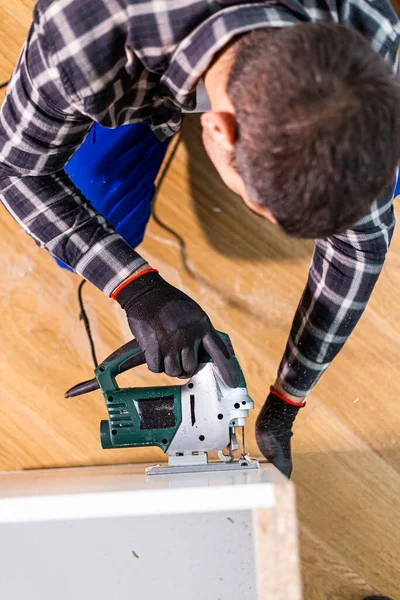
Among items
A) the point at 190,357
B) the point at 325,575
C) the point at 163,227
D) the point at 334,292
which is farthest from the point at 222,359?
the point at 325,575

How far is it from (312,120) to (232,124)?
7 cm

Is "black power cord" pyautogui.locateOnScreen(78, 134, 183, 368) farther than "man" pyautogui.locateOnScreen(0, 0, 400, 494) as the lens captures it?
Yes

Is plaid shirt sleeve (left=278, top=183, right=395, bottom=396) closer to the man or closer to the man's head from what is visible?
the man

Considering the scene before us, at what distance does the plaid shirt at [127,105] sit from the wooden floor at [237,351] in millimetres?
192

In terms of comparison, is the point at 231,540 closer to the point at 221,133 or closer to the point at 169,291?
the point at 169,291

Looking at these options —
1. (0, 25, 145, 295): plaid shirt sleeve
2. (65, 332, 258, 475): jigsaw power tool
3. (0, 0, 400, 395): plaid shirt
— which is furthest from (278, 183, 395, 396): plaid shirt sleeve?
(0, 25, 145, 295): plaid shirt sleeve

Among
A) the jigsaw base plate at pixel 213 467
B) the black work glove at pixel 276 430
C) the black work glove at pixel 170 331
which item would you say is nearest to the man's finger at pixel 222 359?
the black work glove at pixel 170 331

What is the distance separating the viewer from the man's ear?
1.55 ft

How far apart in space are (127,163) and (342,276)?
40cm

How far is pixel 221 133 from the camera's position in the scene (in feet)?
1.57

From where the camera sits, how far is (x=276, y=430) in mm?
926

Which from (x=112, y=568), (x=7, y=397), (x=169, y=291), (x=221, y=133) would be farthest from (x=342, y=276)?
(x=7, y=397)

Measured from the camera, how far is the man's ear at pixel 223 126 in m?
0.47

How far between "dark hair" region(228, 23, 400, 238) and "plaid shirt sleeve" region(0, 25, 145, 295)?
10.7 inches
